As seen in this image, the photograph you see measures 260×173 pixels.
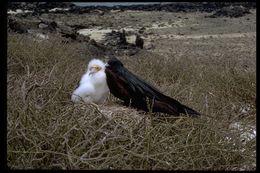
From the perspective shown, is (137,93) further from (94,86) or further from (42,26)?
(42,26)

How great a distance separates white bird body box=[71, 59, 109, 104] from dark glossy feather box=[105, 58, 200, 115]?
0.14 feet

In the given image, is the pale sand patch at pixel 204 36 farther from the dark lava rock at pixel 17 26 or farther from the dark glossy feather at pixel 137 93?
the dark glossy feather at pixel 137 93

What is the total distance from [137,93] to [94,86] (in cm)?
28

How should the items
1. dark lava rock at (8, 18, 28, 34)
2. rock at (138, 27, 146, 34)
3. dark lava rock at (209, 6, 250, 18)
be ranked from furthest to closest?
dark lava rock at (209, 6, 250, 18), rock at (138, 27, 146, 34), dark lava rock at (8, 18, 28, 34)

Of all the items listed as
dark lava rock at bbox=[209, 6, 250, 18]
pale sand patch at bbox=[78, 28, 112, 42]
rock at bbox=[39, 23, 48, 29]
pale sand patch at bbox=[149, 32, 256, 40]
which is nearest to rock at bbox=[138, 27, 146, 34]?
pale sand patch at bbox=[149, 32, 256, 40]

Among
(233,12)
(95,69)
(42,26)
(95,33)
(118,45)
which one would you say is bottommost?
(95,33)

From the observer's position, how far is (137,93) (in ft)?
9.50

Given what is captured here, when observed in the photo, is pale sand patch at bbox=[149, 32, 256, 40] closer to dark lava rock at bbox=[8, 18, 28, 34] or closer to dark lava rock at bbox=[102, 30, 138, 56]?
dark lava rock at bbox=[102, 30, 138, 56]

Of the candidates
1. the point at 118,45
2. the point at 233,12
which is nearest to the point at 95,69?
the point at 118,45

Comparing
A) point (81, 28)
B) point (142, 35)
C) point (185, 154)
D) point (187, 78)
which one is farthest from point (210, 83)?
point (81, 28)

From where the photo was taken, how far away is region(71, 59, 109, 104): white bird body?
9.81 feet

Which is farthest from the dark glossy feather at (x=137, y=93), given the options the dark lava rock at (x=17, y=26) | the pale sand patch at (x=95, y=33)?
the pale sand patch at (x=95, y=33)
